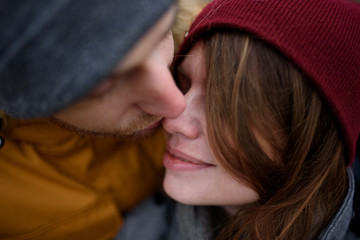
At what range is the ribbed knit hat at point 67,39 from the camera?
0.53m

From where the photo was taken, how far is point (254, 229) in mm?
976

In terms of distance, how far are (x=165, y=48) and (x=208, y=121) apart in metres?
0.26

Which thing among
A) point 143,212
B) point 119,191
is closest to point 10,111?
point 119,191

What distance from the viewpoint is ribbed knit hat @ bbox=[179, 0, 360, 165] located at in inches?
30.0

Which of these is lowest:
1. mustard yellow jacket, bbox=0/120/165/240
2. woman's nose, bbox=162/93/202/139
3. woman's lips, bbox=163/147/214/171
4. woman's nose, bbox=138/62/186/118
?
mustard yellow jacket, bbox=0/120/165/240

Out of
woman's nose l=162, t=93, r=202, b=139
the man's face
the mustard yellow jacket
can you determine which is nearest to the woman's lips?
woman's nose l=162, t=93, r=202, b=139

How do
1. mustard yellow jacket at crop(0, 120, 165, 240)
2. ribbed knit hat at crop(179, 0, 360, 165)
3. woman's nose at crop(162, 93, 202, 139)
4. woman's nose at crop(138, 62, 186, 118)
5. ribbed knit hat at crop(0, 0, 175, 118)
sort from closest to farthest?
1. ribbed knit hat at crop(0, 0, 175, 118)
2. woman's nose at crop(138, 62, 186, 118)
3. ribbed knit hat at crop(179, 0, 360, 165)
4. woman's nose at crop(162, 93, 202, 139)
5. mustard yellow jacket at crop(0, 120, 165, 240)

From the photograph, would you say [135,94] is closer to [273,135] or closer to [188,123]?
[188,123]

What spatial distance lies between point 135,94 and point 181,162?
1.29ft

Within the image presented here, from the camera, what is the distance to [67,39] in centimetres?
53

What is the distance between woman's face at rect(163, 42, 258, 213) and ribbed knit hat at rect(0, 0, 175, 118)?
39 centimetres

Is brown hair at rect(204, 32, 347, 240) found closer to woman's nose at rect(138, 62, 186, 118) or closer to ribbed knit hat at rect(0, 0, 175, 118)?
woman's nose at rect(138, 62, 186, 118)

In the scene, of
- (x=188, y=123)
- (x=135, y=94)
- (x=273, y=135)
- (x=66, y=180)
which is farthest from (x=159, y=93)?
(x=66, y=180)

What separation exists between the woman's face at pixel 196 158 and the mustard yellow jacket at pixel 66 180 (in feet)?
1.31
